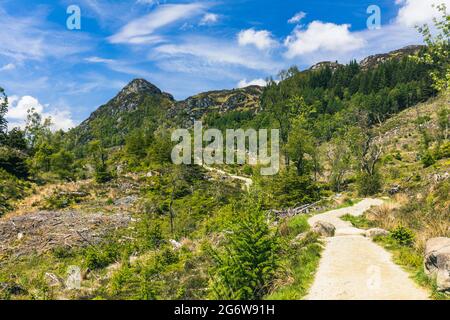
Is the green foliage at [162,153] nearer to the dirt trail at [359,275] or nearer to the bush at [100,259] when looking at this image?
the bush at [100,259]

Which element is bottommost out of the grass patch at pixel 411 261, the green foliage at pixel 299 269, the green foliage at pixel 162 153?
the green foliage at pixel 299 269

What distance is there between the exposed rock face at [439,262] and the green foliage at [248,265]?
439 cm

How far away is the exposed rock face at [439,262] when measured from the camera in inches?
369

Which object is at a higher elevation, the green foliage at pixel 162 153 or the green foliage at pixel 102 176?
the green foliage at pixel 162 153

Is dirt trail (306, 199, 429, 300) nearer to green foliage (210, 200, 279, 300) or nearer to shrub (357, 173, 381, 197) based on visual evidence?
green foliage (210, 200, 279, 300)

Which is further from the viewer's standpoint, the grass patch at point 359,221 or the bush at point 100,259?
the bush at point 100,259

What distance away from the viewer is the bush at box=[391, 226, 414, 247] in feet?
49.4

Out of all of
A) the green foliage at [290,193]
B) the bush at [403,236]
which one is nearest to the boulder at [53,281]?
the bush at [403,236]

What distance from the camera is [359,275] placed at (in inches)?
445

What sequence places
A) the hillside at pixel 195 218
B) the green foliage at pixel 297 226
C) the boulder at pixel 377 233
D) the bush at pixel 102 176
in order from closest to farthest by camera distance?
the hillside at pixel 195 218
the boulder at pixel 377 233
the green foliage at pixel 297 226
the bush at pixel 102 176

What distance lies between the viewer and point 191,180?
55656 millimetres

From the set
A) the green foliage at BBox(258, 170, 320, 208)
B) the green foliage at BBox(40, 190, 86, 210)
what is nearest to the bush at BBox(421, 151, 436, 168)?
the green foliage at BBox(258, 170, 320, 208)

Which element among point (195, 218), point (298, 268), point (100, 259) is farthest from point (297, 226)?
point (195, 218)
